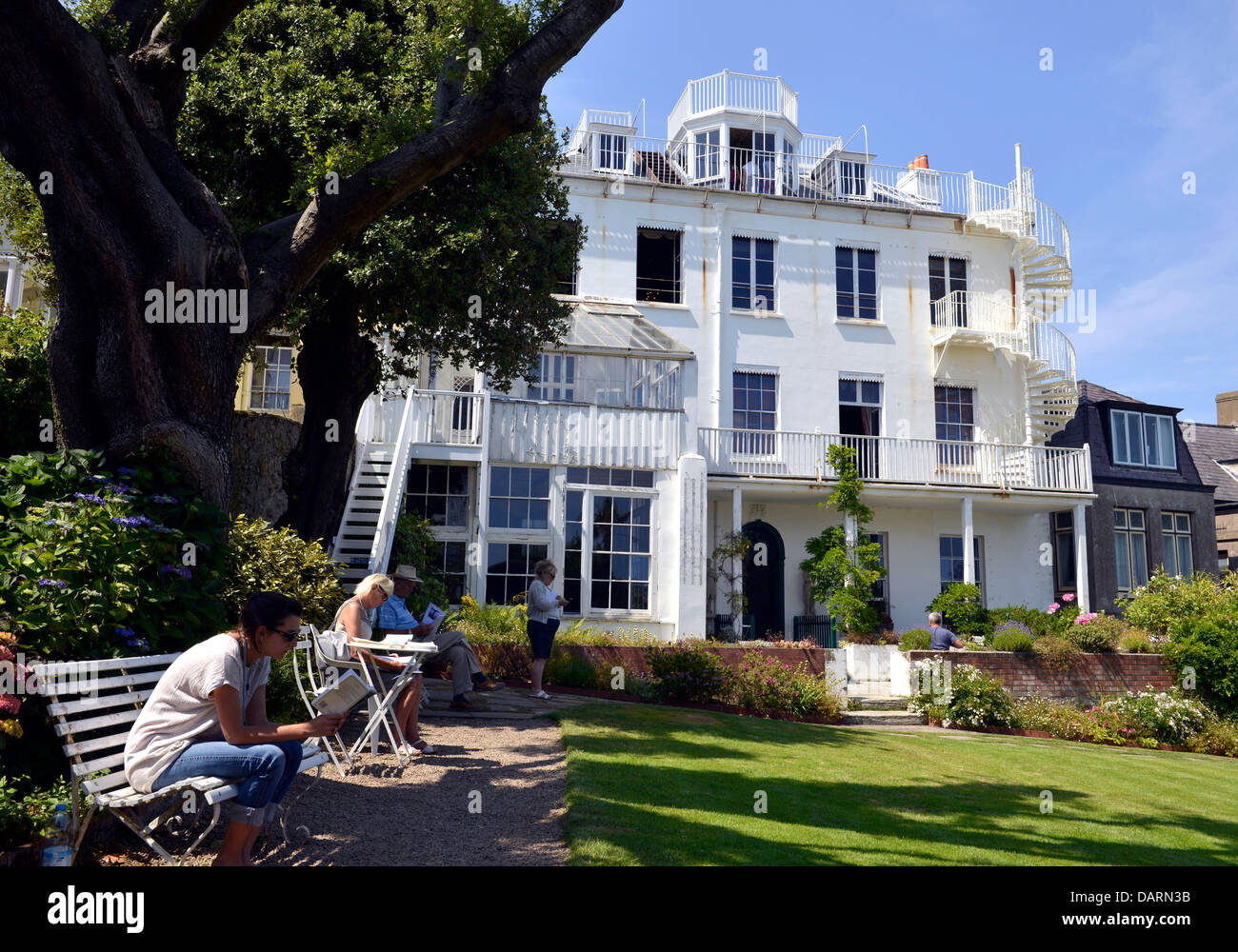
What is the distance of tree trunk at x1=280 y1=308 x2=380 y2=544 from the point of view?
12.8m

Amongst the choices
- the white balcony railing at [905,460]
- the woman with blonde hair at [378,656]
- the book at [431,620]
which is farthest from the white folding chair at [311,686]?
the white balcony railing at [905,460]

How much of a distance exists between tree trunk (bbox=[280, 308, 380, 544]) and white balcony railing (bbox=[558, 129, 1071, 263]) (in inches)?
441

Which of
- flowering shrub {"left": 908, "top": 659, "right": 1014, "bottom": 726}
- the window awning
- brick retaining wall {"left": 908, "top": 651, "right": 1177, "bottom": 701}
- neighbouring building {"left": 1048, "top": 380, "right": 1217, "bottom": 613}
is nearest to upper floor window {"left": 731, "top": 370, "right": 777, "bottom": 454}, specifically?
the window awning

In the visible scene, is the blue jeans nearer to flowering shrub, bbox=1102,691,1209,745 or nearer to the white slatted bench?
the white slatted bench

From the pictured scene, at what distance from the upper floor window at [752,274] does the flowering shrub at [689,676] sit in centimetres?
1168

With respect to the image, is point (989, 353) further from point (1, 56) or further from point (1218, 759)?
point (1, 56)

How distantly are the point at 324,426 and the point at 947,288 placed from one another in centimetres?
1676

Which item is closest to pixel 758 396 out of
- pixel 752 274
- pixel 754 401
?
pixel 754 401

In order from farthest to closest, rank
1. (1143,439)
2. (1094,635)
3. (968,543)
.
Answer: (1143,439), (968,543), (1094,635)

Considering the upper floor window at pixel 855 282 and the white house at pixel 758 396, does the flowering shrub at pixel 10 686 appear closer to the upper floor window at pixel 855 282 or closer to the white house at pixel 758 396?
the white house at pixel 758 396

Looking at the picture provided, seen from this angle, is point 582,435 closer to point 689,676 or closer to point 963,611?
point 689,676

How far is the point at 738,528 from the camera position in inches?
768
